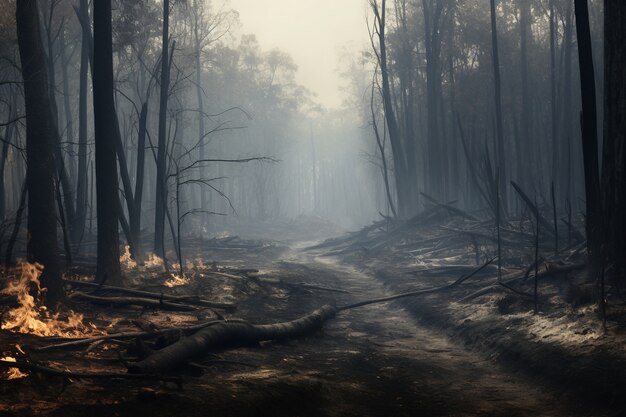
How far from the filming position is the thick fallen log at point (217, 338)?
5.82 meters

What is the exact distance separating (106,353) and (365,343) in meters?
4.39

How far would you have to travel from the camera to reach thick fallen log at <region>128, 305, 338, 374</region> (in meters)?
5.82

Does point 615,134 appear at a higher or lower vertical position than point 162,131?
lower

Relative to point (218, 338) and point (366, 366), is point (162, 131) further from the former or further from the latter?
point (366, 366)

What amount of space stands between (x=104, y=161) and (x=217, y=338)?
18.5 ft

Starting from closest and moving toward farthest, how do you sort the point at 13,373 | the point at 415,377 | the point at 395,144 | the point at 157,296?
the point at 13,373 < the point at 415,377 < the point at 157,296 < the point at 395,144

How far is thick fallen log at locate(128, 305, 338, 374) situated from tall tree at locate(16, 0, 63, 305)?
3.00 meters

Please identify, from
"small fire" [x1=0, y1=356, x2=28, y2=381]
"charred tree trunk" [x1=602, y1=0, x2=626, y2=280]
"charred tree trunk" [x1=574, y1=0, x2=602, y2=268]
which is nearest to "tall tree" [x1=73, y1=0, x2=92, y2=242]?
"small fire" [x1=0, y1=356, x2=28, y2=381]

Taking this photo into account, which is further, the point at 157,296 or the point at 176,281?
the point at 176,281

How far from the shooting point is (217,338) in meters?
7.38

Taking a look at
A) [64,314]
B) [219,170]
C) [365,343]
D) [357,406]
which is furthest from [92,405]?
[219,170]

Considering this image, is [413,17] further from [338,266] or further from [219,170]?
[219,170]

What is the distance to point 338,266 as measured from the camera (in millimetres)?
21906

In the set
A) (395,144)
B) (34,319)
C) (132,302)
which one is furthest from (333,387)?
(395,144)
